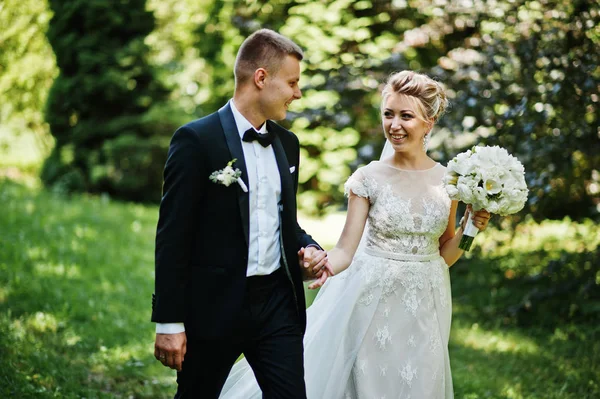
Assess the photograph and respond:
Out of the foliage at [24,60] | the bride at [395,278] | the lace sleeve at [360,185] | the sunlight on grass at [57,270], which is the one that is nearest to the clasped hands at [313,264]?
the bride at [395,278]

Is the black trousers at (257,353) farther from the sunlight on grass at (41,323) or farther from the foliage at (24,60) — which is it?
the foliage at (24,60)

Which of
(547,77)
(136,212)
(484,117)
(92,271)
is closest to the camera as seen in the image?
(547,77)

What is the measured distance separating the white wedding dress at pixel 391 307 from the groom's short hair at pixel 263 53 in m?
0.82

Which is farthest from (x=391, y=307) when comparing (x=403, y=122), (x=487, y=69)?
(x=487, y=69)

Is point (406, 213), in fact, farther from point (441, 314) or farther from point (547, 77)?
point (547, 77)

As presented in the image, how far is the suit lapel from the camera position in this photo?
2900 millimetres

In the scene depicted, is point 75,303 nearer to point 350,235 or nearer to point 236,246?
point 350,235

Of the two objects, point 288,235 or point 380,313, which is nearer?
point 288,235

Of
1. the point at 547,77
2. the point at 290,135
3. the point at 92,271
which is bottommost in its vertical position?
the point at 92,271

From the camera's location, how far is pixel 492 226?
21.2ft

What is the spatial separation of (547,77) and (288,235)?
3553 mm

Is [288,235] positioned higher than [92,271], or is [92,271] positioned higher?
[288,235]

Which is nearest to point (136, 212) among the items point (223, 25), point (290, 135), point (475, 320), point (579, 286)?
point (223, 25)

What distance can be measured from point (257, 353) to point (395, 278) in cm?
87
